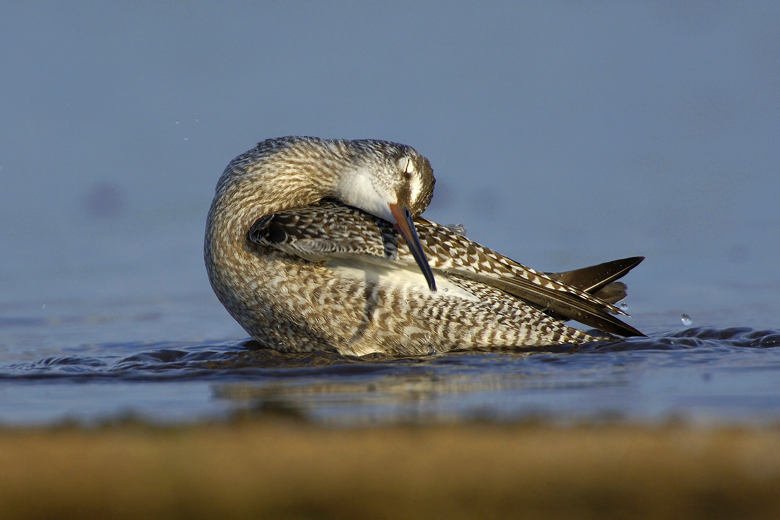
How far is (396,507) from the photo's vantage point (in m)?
1.93

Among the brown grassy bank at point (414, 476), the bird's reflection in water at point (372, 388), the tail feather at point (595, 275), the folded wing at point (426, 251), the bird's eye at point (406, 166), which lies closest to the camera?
the brown grassy bank at point (414, 476)

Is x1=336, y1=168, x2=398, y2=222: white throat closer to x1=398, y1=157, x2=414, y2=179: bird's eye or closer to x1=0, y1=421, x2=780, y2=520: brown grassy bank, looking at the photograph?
x1=398, y1=157, x2=414, y2=179: bird's eye

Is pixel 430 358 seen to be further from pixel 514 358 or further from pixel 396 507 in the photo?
pixel 396 507

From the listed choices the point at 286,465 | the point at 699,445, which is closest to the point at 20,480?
the point at 286,465

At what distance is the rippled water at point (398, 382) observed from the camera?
4.02 meters

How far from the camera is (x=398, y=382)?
16.9ft

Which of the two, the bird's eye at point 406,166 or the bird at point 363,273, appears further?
the bird's eye at point 406,166

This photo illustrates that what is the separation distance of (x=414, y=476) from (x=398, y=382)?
3.19m

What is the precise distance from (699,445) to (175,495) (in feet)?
3.38

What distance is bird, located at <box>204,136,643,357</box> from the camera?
6.19 metres

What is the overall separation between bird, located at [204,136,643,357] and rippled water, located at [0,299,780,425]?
0.64 feet

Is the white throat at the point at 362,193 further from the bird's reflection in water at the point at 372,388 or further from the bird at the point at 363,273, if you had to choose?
the bird's reflection in water at the point at 372,388

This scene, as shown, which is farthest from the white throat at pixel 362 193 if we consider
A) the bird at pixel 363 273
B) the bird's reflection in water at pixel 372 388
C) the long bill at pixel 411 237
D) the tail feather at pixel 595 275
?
the tail feather at pixel 595 275

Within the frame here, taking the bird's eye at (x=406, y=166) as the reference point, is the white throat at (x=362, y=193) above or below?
A: below
